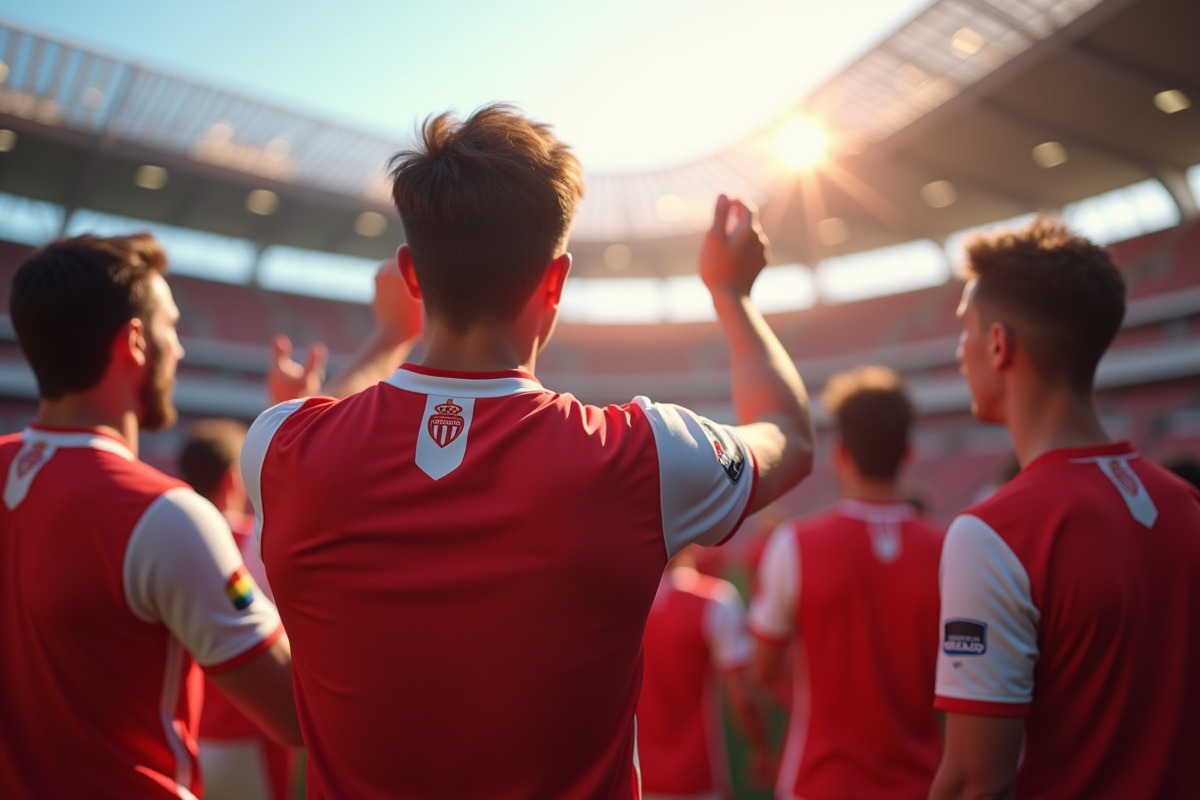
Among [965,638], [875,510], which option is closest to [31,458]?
[965,638]

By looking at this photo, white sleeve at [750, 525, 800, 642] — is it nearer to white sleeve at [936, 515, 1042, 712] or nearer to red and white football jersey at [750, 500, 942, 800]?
red and white football jersey at [750, 500, 942, 800]

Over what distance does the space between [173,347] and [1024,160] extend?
22.4 m

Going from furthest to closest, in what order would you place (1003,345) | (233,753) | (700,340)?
(700,340), (233,753), (1003,345)

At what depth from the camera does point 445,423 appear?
1245mm

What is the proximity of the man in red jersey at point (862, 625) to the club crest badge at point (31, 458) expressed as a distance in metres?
2.37

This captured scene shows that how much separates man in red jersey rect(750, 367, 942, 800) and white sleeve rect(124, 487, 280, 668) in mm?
1998

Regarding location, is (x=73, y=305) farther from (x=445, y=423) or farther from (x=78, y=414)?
(x=445, y=423)

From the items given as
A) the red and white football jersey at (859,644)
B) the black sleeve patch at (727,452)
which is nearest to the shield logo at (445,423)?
the black sleeve patch at (727,452)

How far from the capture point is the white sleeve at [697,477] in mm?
1228

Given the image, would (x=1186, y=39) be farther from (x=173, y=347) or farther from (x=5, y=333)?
(x=5, y=333)

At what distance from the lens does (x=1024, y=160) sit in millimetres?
20266

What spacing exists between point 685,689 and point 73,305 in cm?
332

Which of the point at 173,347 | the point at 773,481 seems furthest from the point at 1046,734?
the point at 173,347

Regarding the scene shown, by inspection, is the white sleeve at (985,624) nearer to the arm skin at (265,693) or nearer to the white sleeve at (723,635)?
the arm skin at (265,693)
